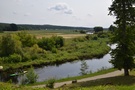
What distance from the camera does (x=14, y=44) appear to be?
68750 mm

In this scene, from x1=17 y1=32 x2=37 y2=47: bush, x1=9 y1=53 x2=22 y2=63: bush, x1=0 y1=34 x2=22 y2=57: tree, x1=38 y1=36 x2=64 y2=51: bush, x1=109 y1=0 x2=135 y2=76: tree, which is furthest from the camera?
x1=38 y1=36 x2=64 y2=51: bush

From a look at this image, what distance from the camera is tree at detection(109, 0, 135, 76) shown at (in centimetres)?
2970

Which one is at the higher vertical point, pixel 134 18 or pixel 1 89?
pixel 134 18

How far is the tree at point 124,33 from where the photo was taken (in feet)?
97.5

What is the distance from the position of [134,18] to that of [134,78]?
7014 mm

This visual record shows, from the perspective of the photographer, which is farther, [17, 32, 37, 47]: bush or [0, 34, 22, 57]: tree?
[17, 32, 37, 47]: bush

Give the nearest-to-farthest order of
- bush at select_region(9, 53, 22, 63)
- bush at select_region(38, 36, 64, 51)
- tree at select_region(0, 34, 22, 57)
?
bush at select_region(9, 53, 22, 63), tree at select_region(0, 34, 22, 57), bush at select_region(38, 36, 64, 51)

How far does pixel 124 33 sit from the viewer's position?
30.0 m

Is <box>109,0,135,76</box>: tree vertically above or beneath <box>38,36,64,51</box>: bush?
above

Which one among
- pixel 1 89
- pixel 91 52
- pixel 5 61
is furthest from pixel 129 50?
pixel 91 52

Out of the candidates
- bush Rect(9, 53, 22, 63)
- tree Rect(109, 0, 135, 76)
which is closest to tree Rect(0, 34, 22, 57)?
bush Rect(9, 53, 22, 63)

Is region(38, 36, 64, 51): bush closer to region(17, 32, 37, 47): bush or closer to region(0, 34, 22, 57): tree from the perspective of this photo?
region(17, 32, 37, 47): bush

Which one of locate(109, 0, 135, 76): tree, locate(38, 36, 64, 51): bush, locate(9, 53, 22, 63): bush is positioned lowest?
locate(9, 53, 22, 63): bush

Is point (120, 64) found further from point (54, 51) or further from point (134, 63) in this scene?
point (54, 51)
